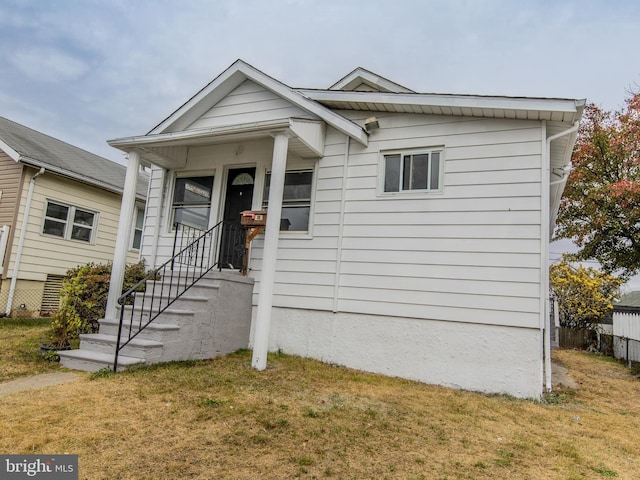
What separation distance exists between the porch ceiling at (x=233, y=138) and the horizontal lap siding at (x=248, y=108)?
71 cm

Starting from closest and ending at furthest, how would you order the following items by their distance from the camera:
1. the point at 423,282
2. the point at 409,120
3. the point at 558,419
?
the point at 558,419 → the point at 423,282 → the point at 409,120

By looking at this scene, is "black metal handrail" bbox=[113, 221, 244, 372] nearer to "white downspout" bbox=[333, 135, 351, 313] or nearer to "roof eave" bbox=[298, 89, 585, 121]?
"white downspout" bbox=[333, 135, 351, 313]

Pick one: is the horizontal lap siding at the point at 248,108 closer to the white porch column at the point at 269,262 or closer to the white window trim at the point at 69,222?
the white porch column at the point at 269,262

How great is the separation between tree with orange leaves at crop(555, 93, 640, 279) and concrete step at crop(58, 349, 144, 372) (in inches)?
558

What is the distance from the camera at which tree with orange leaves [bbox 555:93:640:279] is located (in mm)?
13188

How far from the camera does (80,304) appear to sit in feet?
21.2

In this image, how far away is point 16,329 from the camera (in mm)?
A: 8469

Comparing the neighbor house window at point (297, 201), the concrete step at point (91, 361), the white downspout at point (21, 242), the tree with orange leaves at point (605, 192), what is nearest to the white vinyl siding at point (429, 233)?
the neighbor house window at point (297, 201)

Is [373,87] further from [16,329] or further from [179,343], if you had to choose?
[16,329]

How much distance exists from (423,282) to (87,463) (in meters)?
4.80

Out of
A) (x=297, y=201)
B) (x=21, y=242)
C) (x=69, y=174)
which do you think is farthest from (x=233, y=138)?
(x=21, y=242)

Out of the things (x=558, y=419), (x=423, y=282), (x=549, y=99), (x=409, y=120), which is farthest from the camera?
(x=409, y=120)

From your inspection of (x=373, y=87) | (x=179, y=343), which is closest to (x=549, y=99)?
(x=373, y=87)

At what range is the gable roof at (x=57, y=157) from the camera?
10.9m
